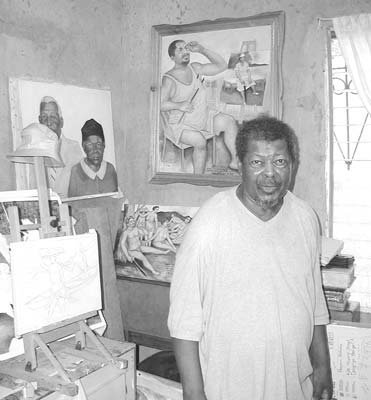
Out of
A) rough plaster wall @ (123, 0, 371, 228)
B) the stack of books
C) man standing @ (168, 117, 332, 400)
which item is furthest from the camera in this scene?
rough plaster wall @ (123, 0, 371, 228)

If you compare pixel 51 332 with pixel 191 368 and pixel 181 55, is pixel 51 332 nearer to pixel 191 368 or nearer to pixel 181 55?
pixel 191 368

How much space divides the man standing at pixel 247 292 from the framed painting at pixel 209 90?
127cm

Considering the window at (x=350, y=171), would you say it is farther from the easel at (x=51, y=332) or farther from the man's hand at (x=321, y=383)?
the easel at (x=51, y=332)

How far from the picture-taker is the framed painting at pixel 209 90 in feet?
8.64

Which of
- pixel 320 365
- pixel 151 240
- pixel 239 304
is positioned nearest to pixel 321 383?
pixel 320 365

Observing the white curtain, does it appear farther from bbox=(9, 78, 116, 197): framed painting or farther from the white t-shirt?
bbox=(9, 78, 116, 197): framed painting

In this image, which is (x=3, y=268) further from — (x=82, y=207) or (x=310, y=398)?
(x=310, y=398)

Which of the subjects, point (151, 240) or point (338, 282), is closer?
point (338, 282)

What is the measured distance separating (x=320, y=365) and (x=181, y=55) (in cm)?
200

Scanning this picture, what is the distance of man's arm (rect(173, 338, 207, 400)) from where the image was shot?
140 centimetres

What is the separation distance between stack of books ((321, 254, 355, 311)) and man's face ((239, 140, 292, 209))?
3.38 ft

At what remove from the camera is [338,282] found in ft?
7.48

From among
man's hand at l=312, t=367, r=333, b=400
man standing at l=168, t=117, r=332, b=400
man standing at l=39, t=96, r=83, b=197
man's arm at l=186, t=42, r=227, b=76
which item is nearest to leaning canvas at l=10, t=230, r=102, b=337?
man standing at l=168, t=117, r=332, b=400

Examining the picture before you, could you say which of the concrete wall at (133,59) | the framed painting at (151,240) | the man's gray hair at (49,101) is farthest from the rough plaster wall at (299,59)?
the man's gray hair at (49,101)
